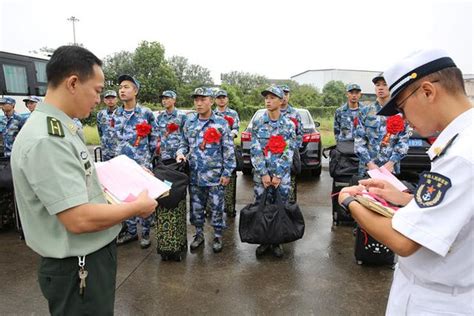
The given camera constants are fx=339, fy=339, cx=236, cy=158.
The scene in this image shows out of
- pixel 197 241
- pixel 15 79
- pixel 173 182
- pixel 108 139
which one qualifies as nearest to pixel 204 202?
pixel 197 241

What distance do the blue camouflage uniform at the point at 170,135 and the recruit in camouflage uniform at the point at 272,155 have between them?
72.3 inches

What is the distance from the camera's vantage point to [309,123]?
7.36 m

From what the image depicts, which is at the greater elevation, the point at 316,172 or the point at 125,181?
the point at 125,181

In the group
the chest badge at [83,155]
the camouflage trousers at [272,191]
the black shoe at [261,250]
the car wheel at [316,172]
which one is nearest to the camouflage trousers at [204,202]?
the camouflage trousers at [272,191]

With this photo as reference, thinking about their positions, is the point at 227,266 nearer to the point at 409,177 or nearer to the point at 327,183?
the point at 327,183

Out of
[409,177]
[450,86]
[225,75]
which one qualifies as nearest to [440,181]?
[450,86]

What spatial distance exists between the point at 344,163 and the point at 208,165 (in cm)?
177

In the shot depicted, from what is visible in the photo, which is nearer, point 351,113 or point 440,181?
point 440,181

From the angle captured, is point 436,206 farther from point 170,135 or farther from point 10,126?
point 10,126

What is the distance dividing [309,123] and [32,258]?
18.4 ft

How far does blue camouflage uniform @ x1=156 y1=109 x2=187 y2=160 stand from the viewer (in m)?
5.45

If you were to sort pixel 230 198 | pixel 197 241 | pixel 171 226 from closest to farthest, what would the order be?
pixel 171 226
pixel 197 241
pixel 230 198

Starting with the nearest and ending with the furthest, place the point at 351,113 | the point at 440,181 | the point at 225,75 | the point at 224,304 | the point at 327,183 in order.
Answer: the point at 440,181
the point at 224,304
the point at 351,113
the point at 327,183
the point at 225,75

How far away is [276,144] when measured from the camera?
3.66m
